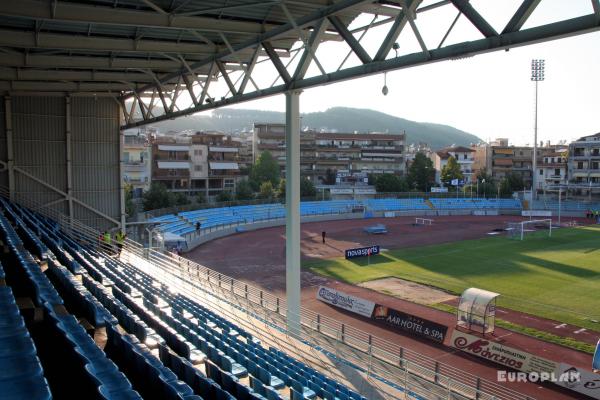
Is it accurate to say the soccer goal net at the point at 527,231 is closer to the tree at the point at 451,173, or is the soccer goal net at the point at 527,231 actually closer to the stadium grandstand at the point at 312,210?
the stadium grandstand at the point at 312,210

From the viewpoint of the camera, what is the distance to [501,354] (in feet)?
46.3

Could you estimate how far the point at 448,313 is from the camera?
1861cm

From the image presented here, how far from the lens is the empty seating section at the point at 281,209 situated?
3731 cm

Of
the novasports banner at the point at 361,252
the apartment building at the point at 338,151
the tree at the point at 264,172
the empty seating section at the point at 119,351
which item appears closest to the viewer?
the empty seating section at the point at 119,351

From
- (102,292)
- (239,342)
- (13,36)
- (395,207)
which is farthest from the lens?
(395,207)

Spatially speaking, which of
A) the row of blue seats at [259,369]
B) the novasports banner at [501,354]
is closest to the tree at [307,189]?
the novasports banner at [501,354]

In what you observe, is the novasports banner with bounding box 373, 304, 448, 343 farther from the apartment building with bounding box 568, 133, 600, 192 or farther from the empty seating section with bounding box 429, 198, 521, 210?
the apartment building with bounding box 568, 133, 600, 192

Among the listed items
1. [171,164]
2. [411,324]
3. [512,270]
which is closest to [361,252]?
[512,270]

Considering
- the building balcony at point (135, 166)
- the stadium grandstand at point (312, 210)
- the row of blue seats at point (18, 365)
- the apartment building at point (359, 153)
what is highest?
the apartment building at point (359, 153)

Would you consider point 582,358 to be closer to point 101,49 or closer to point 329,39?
point 329,39

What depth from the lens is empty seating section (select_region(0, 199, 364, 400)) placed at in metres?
3.54

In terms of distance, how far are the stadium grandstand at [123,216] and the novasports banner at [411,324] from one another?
2.17m

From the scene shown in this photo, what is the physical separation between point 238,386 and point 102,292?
3500 mm

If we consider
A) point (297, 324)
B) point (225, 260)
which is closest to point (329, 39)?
point (297, 324)
